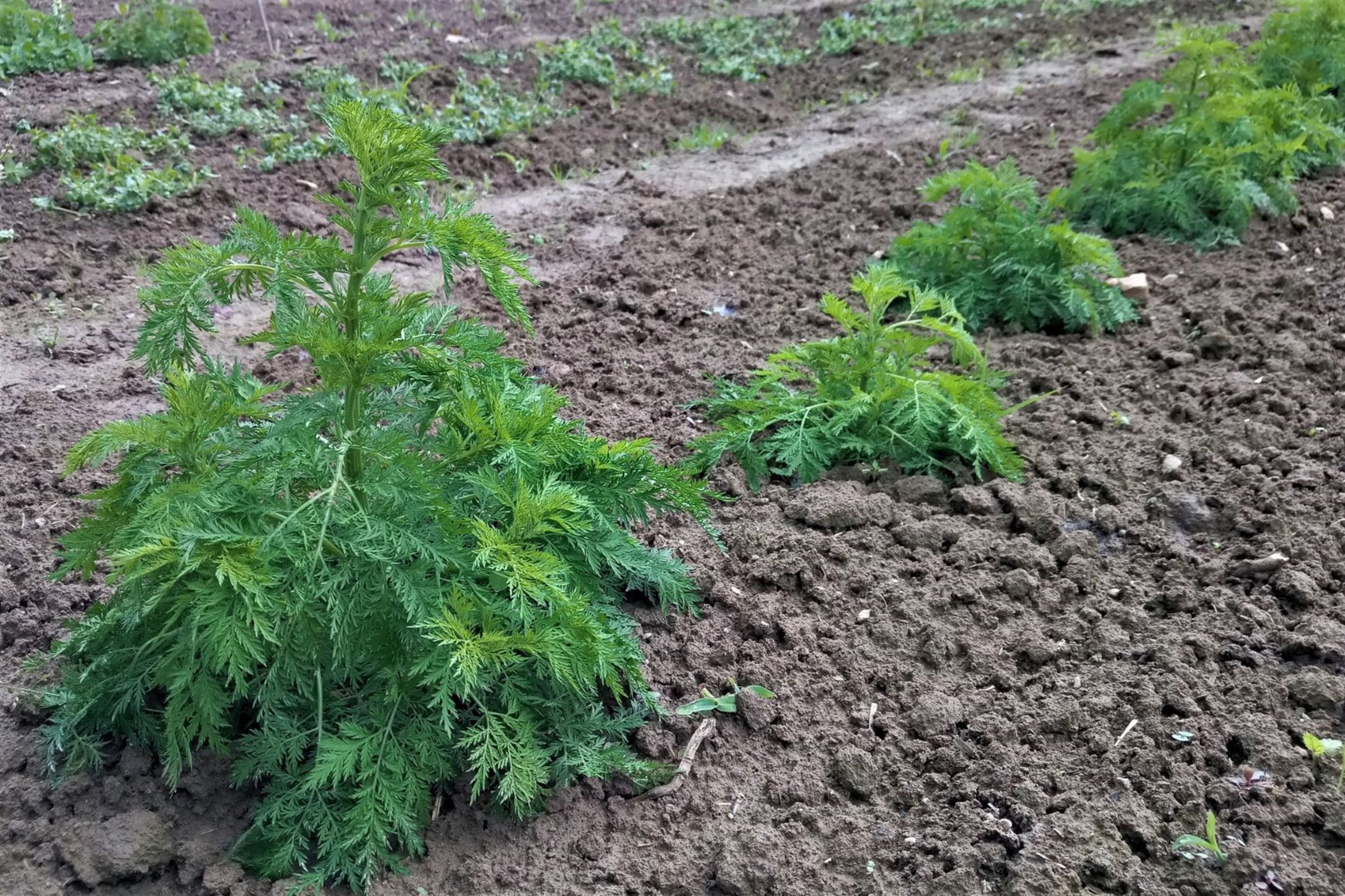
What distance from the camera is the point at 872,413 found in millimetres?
3889

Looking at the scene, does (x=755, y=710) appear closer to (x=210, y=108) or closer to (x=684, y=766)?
(x=684, y=766)

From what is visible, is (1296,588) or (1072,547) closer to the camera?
(1296,588)

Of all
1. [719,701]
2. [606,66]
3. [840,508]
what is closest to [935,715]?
[719,701]

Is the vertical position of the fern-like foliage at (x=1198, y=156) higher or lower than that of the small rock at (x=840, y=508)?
higher

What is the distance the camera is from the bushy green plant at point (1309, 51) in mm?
6242

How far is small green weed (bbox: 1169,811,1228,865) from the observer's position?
2482 mm

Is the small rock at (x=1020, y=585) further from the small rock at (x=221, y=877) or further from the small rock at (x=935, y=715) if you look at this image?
the small rock at (x=221, y=877)

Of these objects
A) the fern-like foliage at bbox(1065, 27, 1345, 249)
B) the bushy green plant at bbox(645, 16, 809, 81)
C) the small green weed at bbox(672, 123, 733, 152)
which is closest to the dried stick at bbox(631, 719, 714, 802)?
the fern-like foliage at bbox(1065, 27, 1345, 249)

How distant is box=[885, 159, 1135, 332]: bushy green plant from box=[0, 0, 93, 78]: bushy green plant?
568 centimetres

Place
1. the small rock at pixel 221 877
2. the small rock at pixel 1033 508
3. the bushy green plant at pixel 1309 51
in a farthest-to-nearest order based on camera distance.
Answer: the bushy green plant at pixel 1309 51, the small rock at pixel 1033 508, the small rock at pixel 221 877

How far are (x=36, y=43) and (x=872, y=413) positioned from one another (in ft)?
20.9

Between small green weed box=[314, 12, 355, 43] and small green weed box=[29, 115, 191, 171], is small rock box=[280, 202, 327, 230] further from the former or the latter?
small green weed box=[314, 12, 355, 43]

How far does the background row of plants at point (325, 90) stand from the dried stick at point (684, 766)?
148 inches

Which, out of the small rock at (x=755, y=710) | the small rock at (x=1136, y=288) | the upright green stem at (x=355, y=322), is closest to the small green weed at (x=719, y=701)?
the small rock at (x=755, y=710)
